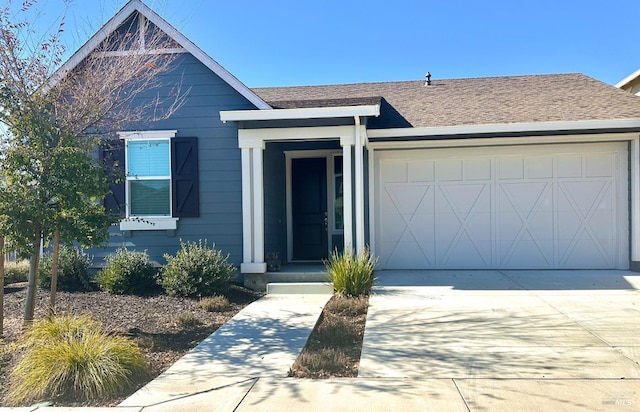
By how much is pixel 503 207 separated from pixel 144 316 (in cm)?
728

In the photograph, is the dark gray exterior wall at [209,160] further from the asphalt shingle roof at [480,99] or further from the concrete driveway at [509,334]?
the concrete driveway at [509,334]

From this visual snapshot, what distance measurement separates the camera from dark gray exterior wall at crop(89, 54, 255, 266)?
31.2 feet

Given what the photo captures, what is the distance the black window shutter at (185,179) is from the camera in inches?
375

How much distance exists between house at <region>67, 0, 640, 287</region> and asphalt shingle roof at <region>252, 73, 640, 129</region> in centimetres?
6

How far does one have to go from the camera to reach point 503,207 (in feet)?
34.0

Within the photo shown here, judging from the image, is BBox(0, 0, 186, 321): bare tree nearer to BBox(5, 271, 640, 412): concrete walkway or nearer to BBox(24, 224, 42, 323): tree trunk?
BBox(24, 224, 42, 323): tree trunk

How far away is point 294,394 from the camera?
4.30m

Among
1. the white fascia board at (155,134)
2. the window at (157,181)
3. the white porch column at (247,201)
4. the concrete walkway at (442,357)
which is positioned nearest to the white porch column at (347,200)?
the concrete walkway at (442,357)

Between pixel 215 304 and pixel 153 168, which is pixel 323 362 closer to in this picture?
pixel 215 304

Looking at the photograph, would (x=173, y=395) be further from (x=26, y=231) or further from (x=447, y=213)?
(x=447, y=213)

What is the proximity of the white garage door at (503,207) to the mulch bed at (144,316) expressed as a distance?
3.68 metres

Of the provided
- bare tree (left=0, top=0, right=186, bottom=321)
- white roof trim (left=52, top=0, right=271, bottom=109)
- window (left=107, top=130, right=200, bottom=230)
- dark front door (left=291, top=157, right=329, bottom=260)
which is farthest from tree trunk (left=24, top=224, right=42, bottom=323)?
dark front door (left=291, top=157, right=329, bottom=260)

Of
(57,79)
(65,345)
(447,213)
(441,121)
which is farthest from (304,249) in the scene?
(65,345)

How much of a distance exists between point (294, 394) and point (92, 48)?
673 cm
